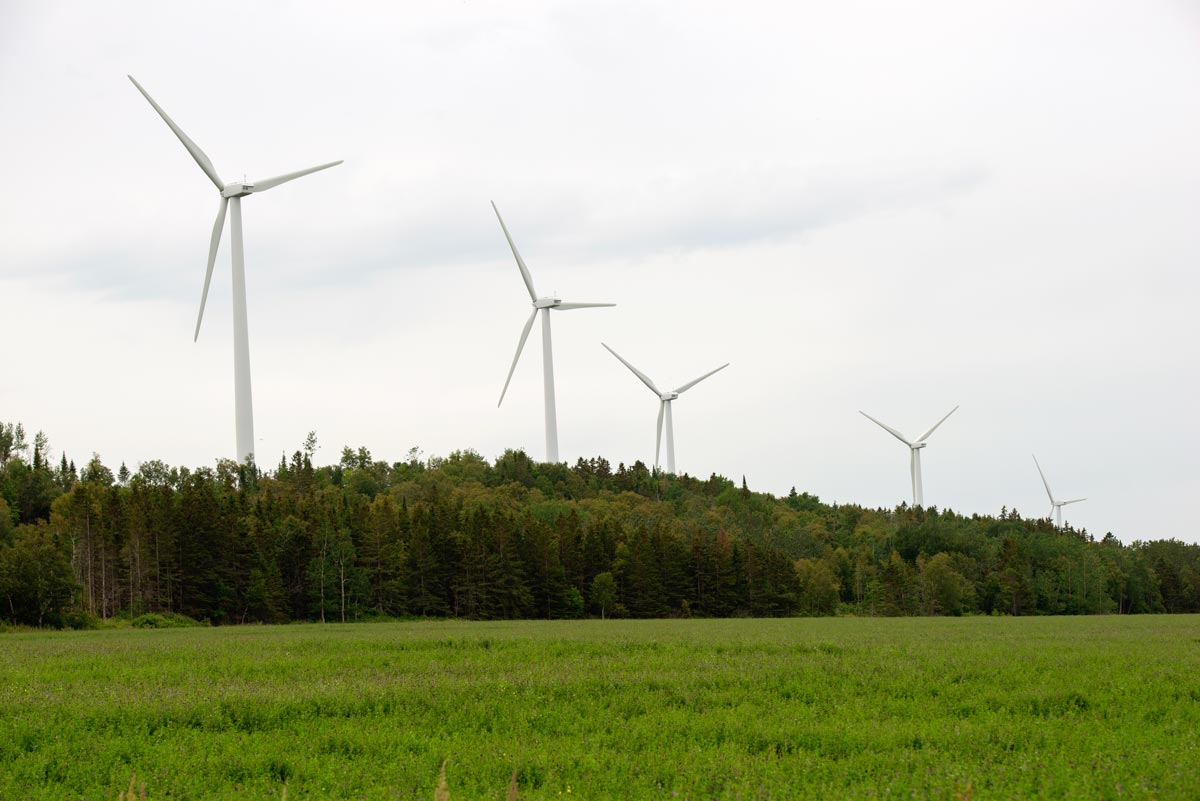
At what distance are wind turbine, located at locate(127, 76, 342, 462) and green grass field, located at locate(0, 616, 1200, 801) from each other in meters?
89.5

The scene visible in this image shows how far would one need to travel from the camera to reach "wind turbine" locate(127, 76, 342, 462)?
11910 centimetres

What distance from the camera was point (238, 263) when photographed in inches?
5379

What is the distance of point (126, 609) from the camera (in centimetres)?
11681

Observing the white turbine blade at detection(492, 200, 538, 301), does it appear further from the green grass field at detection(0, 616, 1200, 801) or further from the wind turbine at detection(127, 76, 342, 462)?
the green grass field at detection(0, 616, 1200, 801)

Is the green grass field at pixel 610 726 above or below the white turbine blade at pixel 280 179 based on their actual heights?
below

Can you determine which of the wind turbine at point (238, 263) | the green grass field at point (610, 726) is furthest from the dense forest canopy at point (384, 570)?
the green grass field at point (610, 726)

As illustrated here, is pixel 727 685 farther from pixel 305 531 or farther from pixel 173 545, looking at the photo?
pixel 305 531

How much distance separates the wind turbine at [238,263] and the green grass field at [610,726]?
8953cm

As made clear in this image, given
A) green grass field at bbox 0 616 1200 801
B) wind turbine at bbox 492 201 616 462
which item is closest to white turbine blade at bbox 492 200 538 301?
wind turbine at bbox 492 201 616 462

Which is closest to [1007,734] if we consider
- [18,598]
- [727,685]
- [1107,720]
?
[1107,720]

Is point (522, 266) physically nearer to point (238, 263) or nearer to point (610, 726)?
point (238, 263)

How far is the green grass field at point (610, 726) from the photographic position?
2056 cm

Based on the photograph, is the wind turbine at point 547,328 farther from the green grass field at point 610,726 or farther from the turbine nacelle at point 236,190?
the green grass field at point 610,726

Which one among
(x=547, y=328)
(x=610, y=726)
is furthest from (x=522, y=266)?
(x=610, y=726)
